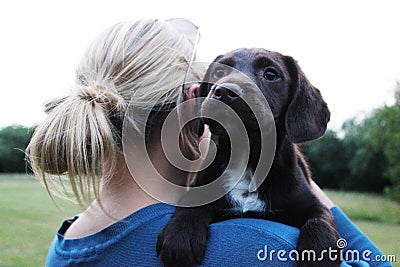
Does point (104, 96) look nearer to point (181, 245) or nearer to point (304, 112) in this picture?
point (181, 245)

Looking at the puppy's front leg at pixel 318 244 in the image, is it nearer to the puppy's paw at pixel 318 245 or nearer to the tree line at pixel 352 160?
the puppy's paw at pixel 318 245

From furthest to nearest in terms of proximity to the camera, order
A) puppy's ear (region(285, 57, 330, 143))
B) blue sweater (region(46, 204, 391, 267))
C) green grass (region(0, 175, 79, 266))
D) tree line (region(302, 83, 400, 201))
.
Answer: tree line (region(302, 83, 400, 201)) < green grass (region(0, 175, 79, 266)) < puppy's ear (region(285, 57, 330, 143)) < blue sweater (region(46, 204, 391, 267))

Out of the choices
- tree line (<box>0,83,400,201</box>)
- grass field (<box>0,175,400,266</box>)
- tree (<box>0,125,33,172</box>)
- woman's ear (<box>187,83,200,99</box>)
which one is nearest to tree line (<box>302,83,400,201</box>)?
tree line (<box>0,83,400,201</box>)

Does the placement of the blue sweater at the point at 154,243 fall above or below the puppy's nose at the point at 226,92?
below

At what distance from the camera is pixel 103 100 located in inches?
75.7

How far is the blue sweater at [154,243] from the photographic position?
167cm

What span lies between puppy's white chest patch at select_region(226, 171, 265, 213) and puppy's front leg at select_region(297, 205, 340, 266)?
0.89 feet

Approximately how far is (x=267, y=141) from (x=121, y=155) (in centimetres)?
64

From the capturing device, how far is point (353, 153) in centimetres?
2095

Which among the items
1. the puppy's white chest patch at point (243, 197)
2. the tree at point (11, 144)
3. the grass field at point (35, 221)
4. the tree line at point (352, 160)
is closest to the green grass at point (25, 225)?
the grass field at point (35, 221)

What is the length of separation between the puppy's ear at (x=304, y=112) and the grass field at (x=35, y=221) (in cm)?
104

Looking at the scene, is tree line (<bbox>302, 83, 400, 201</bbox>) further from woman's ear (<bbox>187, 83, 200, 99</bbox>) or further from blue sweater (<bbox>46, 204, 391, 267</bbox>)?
blue sweater (<bbox>46, 204, 391, 267</bbox>)

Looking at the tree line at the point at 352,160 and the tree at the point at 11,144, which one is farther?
the tree line at the point at 352,160

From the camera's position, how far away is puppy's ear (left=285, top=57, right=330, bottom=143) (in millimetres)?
2219
